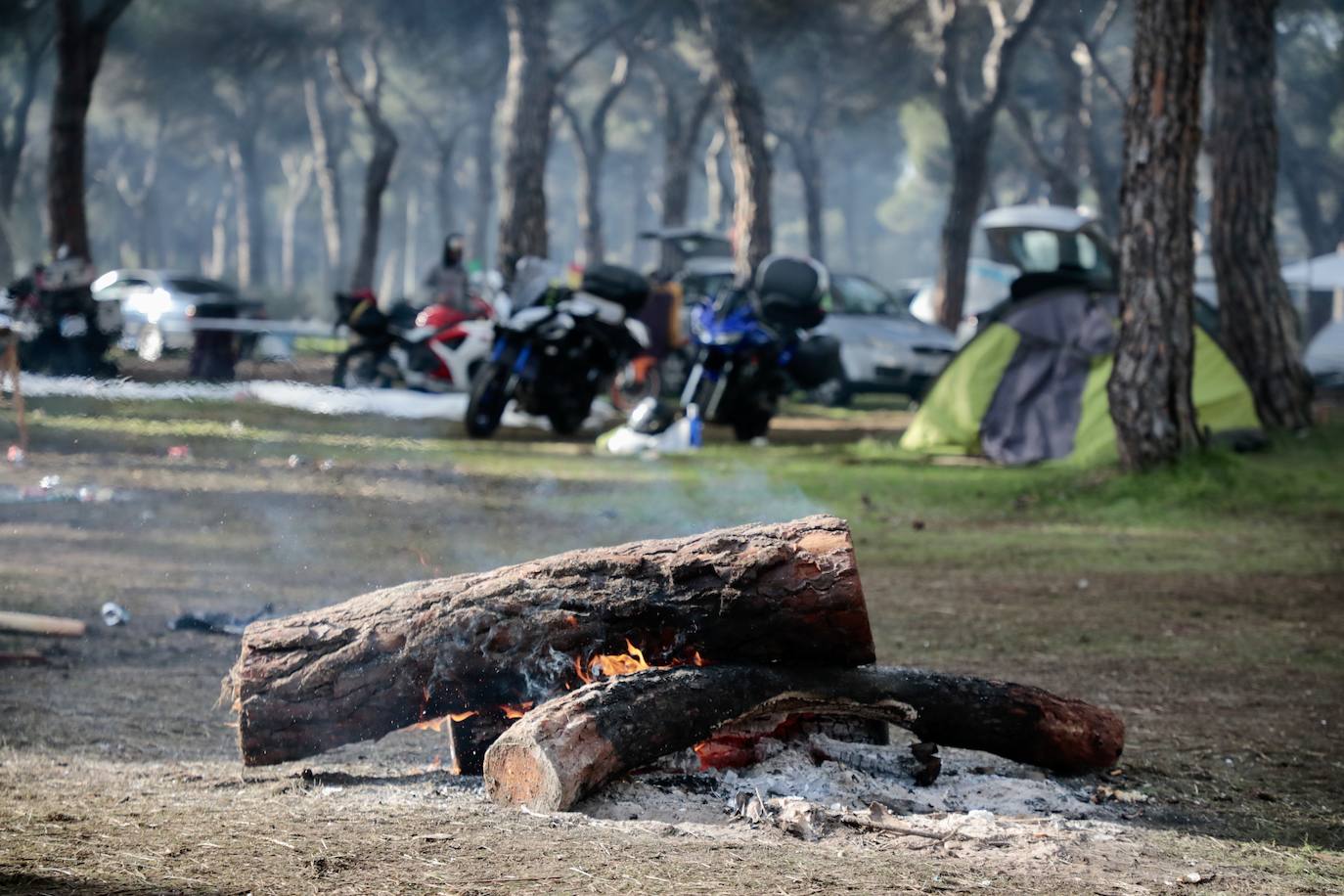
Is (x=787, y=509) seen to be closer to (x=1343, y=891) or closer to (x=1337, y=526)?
(x=1337, y=526)

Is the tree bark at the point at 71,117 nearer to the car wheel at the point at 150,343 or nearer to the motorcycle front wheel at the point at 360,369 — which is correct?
the car wheel at the point at 150,343

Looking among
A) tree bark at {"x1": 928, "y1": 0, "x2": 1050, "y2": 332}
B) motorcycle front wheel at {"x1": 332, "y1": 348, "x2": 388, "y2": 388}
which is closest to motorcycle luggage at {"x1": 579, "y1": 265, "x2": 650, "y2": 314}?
motorcycle front wheel at {"x1": 332, "y1": 348, "x2": 388, "y2": 388}

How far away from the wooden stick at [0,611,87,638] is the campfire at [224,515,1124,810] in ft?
7.36

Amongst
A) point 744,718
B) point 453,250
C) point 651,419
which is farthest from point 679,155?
point 744,718

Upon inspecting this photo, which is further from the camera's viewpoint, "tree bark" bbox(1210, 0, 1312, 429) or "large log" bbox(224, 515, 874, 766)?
"tree bark" bbox(1210, 0, 1312, 429)

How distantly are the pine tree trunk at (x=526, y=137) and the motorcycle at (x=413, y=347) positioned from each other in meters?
3.05

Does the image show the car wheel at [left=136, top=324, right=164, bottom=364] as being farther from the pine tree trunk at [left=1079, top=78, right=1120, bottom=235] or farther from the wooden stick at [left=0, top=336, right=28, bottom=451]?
the pine tree trunk at [left=1079, top=78, right=1120, bottom=235]

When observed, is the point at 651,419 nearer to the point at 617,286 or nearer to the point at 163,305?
the point at 617,286

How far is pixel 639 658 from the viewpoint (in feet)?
15.6

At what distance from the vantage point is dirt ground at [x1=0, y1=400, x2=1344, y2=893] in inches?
149

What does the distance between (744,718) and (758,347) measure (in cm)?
1090

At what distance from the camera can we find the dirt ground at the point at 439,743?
12.4 ft

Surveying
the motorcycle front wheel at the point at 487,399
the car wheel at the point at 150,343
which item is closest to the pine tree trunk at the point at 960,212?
the motorcycle front wheel at the point at 487,399

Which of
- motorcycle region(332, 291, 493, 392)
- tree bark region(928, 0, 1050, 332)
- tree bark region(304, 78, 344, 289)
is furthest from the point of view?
tree bark region(304, 78, 344, 289)
